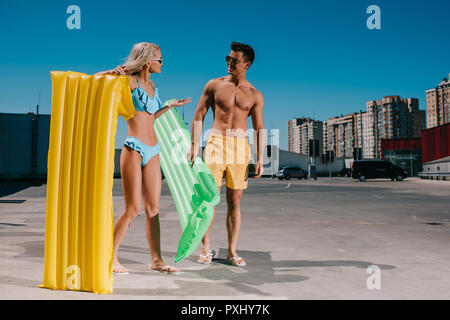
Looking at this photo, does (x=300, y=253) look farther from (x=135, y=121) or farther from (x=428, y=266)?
(x=135, y=121)

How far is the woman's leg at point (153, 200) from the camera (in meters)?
3.74

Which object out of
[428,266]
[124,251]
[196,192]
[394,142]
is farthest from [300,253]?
[394,142]

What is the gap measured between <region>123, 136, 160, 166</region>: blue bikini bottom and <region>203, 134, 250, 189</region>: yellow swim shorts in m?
0.65

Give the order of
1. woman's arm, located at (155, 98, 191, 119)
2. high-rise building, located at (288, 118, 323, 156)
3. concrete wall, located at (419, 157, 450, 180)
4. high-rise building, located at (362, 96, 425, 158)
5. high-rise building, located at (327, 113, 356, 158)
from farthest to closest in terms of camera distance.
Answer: high-rise building, located at (288, 118, 323, 156) → high-rise building, located at (327, 113, 356, 158) → high-rise building, located at (362, 96, 425, 158) → concrete wall, located at (419, 157, 450, 180) → woman's arm, located at (155, 98, 191, 119)

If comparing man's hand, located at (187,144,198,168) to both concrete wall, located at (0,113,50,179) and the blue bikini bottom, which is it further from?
concrete wall, located at (0,113,50,179)

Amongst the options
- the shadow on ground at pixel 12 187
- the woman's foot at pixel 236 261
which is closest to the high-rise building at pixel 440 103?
the shadow on ground at pixel 12 187

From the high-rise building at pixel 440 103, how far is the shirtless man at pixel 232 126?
89.7 m

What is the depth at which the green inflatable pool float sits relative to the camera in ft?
11.5

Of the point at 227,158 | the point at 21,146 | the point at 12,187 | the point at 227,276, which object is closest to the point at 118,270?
the point at 227,276

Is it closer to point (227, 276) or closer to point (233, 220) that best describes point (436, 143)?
point (233, 220)

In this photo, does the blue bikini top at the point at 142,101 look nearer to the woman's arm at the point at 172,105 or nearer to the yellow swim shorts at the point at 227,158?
the woman's arm at the point at 172,105

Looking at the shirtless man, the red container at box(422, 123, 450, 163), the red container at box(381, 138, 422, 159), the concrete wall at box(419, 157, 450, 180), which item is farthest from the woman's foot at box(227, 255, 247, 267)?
the red container at box(381, 138, 422, 159)

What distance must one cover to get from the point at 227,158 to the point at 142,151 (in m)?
0.92

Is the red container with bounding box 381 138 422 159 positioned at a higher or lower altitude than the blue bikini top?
higher
